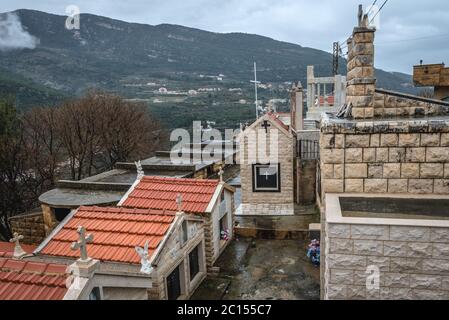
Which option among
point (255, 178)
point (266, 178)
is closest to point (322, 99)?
point (266, 178)

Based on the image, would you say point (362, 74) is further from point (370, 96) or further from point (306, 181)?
point (306, 181)

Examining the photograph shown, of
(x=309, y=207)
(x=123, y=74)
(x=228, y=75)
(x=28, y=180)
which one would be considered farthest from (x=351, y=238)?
(x=228, y=75)

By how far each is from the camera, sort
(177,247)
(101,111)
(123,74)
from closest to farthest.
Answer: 1. (177,247)
2. (101,111)
3. (123,74)

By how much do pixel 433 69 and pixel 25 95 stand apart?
53364mm

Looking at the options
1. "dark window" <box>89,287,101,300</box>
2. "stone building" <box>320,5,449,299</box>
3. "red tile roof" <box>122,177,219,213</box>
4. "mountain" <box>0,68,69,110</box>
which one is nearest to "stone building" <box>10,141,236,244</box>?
"red tile roof" <box>122,177,219,213</box>

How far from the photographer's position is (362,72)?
9.36 meters

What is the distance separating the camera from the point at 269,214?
21.5 metres

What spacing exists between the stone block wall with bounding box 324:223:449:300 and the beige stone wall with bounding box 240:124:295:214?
14027 mm

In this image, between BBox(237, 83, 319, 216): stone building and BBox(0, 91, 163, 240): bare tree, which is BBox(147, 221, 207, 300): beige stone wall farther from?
BBox(0, 91, 163, 240): bare tree

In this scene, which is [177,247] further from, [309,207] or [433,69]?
[433,69]

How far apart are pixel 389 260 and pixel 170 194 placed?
1053 centimetres

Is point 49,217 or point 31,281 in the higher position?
point 31,281

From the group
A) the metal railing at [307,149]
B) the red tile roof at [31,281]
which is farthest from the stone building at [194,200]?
the red tile roof at [31,281]
